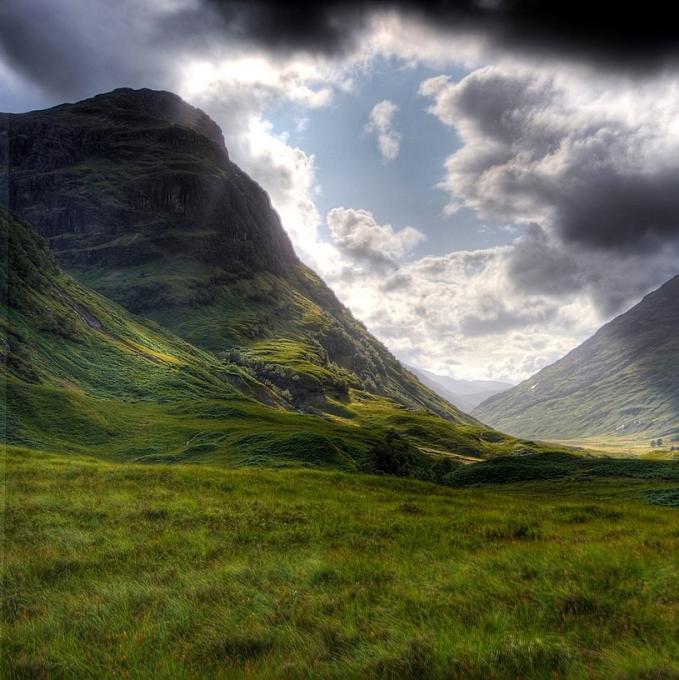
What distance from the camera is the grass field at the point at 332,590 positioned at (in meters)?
6.50

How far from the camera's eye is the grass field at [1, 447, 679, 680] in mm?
6496

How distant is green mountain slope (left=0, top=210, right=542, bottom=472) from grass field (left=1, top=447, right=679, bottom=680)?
30185mm

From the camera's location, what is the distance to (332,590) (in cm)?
898

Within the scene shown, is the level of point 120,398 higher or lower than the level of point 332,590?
higher

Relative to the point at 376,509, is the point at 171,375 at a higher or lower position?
higher

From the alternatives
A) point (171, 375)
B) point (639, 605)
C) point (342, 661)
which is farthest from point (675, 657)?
point (171, 375)

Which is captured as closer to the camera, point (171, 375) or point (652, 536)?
point (652, 536)

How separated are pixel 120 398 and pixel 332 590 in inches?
3266

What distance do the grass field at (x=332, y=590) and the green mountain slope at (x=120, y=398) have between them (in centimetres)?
3019

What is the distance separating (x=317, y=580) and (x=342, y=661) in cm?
311

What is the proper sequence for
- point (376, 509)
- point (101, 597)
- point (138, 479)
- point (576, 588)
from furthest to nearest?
point (138, 479) → point (376, 509) → point (101, 597) → point (576, 588)

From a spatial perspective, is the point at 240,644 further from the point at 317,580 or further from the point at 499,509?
the point at 499,509

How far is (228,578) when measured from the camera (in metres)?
9.60

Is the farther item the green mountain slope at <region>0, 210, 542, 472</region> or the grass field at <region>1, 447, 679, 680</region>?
the green mountain slope at <region>0, 210, 542, 472</region>
